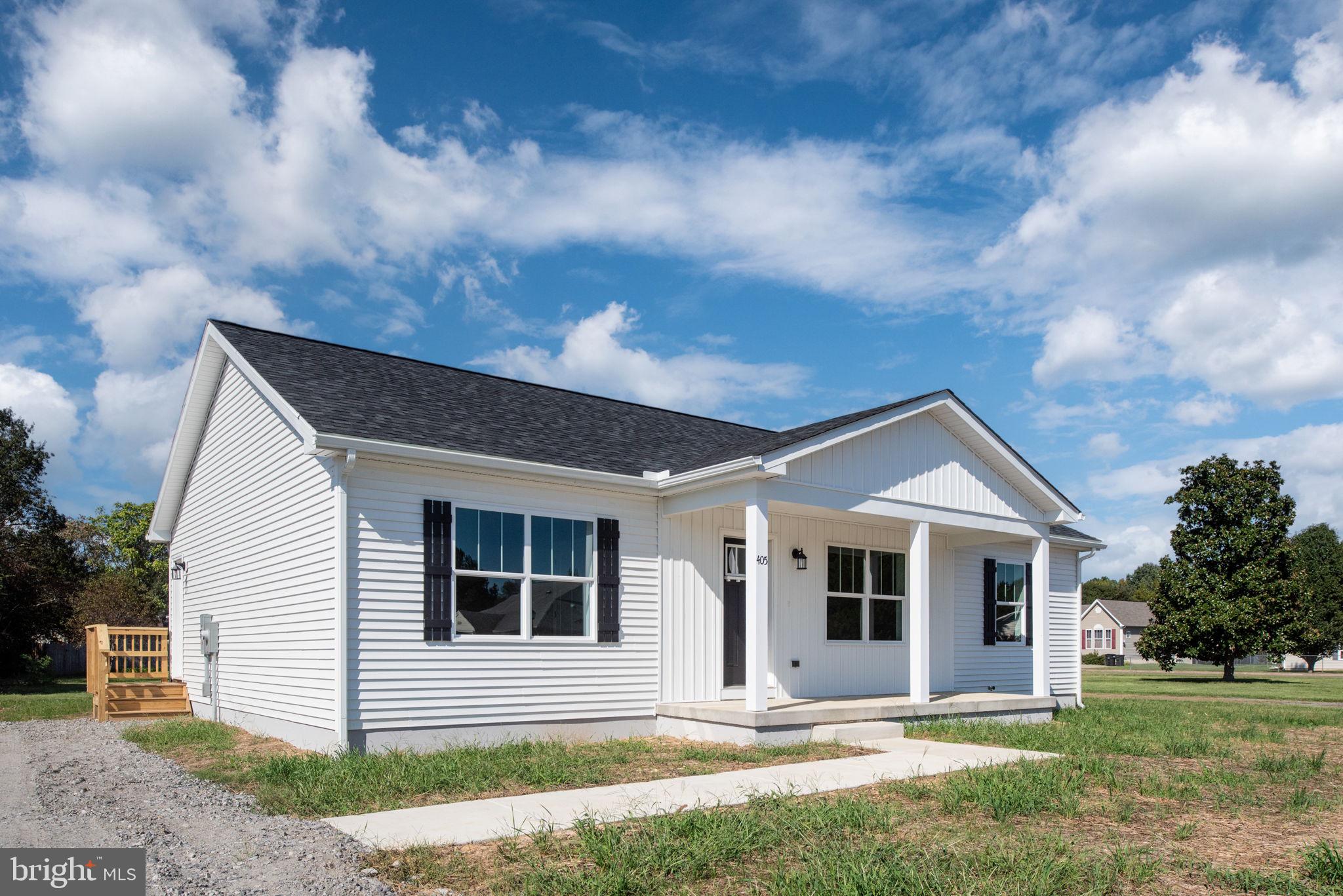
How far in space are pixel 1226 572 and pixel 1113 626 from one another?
39.0 metres

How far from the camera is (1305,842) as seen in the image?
20.2 feet

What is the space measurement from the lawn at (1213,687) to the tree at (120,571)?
30236 mm

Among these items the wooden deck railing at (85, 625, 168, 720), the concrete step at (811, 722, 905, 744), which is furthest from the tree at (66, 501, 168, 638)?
the concrete step at (811, 722, 905, 744)

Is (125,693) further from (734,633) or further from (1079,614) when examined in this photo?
(1079,614)

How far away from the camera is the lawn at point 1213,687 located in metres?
24.6

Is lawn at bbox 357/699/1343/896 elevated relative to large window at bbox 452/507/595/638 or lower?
lower

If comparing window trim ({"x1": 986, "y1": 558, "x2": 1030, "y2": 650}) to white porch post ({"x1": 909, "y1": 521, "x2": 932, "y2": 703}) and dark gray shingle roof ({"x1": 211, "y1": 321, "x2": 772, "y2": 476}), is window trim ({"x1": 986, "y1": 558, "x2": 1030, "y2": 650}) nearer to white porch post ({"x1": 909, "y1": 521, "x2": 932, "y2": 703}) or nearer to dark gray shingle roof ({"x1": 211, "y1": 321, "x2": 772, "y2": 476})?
white porch post ({"x1": 909, "y1": 521, "x2": 932, "y2": 703})

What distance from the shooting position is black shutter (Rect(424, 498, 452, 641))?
10.0 metres

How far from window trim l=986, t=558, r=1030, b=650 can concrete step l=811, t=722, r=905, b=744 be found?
5.63 metres

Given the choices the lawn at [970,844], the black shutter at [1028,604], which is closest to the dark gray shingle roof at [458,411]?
the lawn at [970,844]

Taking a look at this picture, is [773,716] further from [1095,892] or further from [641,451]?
[1095,892]

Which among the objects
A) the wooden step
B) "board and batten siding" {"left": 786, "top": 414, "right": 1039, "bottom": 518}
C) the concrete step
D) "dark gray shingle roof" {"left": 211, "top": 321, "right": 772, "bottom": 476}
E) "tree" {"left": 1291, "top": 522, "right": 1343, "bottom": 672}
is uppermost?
"dark gray shingle roof" {"left": 211, "top": 321, "right": 772, "bottom": 476}

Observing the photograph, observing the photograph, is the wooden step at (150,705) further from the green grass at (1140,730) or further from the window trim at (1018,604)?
the window trim at (1018,604)

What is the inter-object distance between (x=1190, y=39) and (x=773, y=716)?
1093cm
